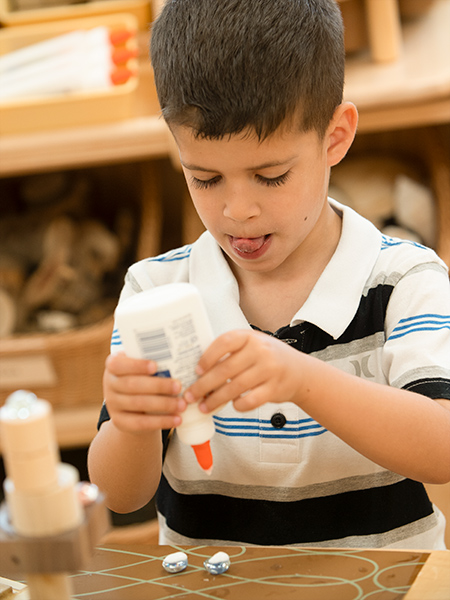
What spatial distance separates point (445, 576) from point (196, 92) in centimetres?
44

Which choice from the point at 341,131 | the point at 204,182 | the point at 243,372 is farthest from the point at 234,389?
the point at 341,131

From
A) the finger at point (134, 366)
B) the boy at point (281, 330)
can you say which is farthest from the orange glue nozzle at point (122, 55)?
the finger at point (134, 366)

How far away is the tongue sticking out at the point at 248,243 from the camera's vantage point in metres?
0.68

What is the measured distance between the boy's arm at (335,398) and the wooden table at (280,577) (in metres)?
0.10

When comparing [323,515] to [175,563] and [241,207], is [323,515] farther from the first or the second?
[241,207]

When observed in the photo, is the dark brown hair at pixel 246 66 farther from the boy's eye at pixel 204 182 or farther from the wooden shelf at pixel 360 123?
the wooden shelf at pixel 360 123

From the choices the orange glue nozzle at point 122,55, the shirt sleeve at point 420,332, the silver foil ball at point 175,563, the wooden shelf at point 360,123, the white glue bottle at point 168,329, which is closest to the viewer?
the white glue bottle at point 168,329

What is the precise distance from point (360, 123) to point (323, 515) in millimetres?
685

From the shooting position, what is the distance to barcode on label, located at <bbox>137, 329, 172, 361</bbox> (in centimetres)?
46

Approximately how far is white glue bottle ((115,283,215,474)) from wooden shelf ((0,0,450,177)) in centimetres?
79

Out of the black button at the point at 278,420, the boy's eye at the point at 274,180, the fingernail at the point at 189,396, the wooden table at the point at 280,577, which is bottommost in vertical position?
the wooden table at the point at 280,577

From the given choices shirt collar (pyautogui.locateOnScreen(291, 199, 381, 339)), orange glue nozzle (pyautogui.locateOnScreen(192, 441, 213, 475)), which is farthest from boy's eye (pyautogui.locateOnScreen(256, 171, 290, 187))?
orange glue nozzle (pyautogui.locateOnScreen(192, 441, 213, 475))

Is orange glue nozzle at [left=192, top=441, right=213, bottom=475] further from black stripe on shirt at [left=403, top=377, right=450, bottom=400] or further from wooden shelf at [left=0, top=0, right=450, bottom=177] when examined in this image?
wooden shelf at [left=0, top=0, right=450, bottom=177]

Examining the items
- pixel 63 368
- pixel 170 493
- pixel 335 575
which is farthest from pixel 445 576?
pixel 63 368
